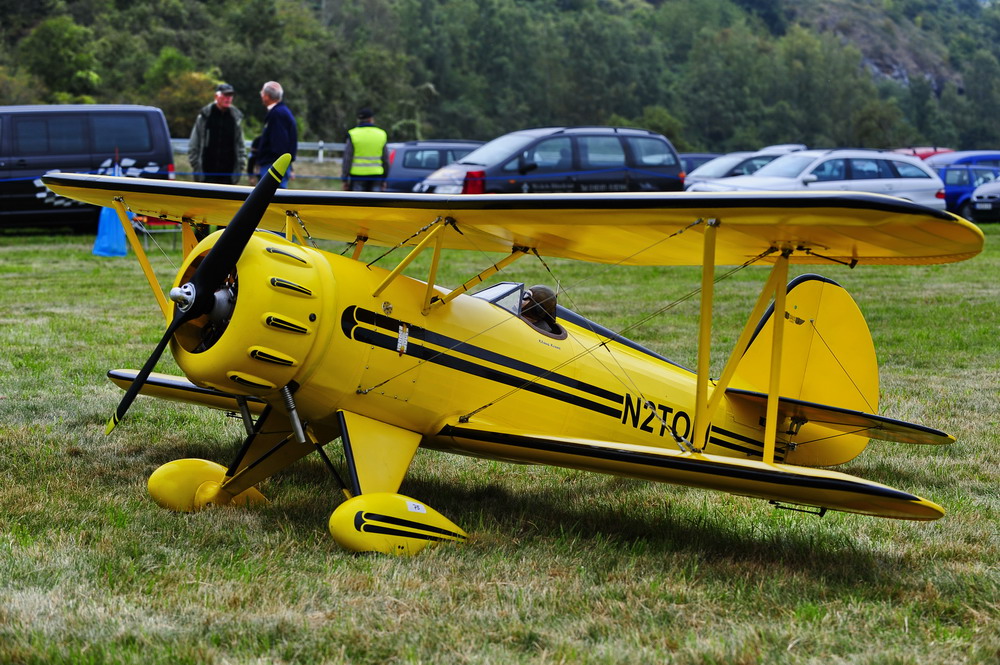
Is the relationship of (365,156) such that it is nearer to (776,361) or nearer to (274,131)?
(274,131)

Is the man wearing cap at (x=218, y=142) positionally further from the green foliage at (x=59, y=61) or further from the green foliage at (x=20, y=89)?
the green foliage at (x=59, y=61)

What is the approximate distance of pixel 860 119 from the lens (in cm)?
6925

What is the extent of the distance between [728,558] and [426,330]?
6.17 feet

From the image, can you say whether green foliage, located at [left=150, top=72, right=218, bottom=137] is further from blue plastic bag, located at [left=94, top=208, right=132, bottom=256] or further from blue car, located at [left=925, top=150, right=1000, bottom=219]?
blue car, located at [left=925, top=150, right=1000, bottom=219]

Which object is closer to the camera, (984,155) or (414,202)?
(414,202)

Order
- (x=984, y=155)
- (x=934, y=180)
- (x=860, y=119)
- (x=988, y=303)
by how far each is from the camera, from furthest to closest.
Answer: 1. (x=860, y=119)
2. (x=984, y=155)
3. (x=934, y=180)
4. (x=988, y=303)

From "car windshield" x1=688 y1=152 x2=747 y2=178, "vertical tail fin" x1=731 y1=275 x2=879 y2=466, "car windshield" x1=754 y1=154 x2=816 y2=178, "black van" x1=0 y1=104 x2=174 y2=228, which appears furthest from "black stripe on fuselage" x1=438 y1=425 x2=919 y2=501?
"car windshield" x1=688 y1=152 x2=747 y2=178

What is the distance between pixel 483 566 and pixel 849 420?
258 cm

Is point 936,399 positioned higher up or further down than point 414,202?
further down

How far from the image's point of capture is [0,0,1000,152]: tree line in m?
39.9

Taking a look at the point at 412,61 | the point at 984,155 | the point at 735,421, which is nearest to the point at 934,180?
the point at 984,155

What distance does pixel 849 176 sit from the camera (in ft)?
75.2

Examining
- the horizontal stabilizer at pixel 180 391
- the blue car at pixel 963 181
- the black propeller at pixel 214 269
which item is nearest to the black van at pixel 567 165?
the blue car at pixel 963 181

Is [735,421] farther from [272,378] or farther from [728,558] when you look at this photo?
[272,378]
